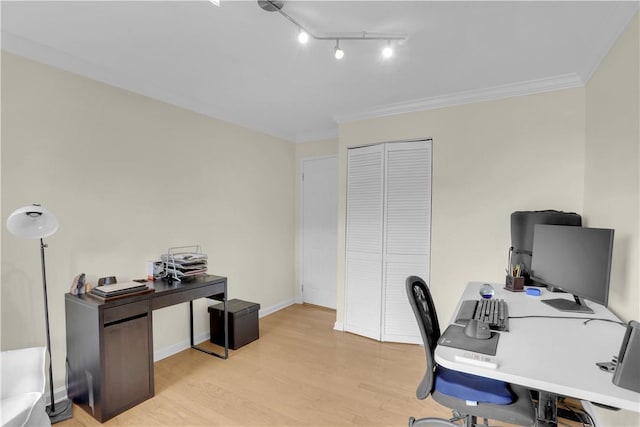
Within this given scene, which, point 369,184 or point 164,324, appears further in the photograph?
point 369,184

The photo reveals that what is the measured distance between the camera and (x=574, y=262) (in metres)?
1.69

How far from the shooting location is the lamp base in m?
2.02

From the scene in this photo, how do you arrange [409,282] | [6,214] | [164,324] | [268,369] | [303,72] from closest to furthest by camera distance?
[409,282]
[6,214]
[303,72]
[268,369]
[164,324]

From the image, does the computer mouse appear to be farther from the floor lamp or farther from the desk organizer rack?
the floor lamp

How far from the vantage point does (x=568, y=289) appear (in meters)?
1.72

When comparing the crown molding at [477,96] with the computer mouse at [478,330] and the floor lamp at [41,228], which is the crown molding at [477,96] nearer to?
the computer mouse at [478,330]

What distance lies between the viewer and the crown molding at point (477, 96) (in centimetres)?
252

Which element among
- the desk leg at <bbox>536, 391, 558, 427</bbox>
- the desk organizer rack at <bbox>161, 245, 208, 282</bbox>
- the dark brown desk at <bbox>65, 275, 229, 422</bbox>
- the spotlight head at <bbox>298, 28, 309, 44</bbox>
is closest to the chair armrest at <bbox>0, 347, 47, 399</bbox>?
the dark brown desk at <bbox>65, 275, 229, 422</bbox>

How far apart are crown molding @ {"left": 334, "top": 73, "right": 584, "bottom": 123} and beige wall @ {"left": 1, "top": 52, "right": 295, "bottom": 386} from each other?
61.6 inches

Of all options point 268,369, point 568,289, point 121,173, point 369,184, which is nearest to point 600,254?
point 568,289

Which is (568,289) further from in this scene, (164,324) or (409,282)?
(164,324)

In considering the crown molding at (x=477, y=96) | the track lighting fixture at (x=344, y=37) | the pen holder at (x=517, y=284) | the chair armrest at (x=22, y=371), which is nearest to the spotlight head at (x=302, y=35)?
the track lighting fixture at (x=344, y=37)

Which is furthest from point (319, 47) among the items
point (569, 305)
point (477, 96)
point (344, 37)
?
point (569, 305)

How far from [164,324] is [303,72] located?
8.55 feet
